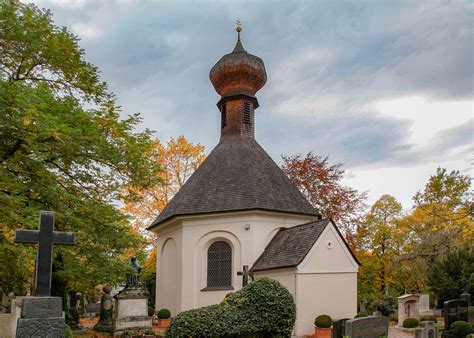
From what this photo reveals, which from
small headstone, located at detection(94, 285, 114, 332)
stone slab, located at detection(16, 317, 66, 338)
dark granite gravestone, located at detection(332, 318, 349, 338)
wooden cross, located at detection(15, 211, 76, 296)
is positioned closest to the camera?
stone slab, located at detection(16, 317, 66, 338)

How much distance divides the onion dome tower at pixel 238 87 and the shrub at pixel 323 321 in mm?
12094

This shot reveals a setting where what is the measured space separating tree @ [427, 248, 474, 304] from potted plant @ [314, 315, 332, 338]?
12583 mm

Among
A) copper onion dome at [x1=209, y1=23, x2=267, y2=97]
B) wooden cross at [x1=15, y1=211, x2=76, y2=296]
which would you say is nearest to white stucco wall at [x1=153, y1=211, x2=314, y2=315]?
copper onion dome at [x1=209, y1=23, x2=267, y2=97]

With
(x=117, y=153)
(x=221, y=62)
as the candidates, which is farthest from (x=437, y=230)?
(x=221, y=62)

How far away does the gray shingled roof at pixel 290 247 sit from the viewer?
57.9 ft

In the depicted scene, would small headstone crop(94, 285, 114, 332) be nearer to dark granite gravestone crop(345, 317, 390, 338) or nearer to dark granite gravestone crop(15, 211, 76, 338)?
dark granite gravestone crop(345, 317, 390, 338)

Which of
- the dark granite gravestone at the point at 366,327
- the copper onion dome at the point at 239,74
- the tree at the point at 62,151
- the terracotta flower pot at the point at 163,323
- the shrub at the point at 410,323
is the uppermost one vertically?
the copper onion dome at the point at 239,74

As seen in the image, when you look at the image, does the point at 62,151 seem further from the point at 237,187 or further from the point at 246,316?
the point at 237,187

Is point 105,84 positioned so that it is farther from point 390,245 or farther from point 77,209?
point 390,245

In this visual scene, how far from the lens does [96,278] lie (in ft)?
44.3

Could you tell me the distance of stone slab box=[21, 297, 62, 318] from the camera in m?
6.73

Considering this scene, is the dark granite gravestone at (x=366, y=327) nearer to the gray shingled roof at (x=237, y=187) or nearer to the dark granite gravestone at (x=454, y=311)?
the dark granite gravestone at (x=454, y=311)

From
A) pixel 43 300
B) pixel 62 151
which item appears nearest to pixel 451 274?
pixel 62 151

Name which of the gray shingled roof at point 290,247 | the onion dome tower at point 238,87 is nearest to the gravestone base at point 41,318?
the gray shingled roof at point 290,247
